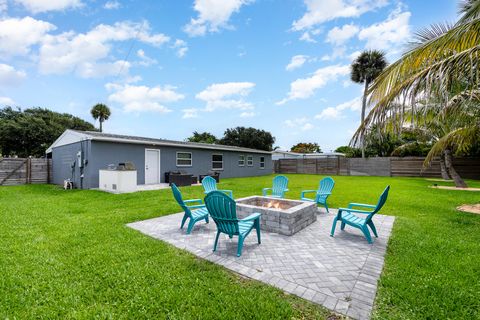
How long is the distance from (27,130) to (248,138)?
1058 inches

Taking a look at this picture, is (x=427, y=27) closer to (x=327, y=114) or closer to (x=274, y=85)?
(x=274, y=85)

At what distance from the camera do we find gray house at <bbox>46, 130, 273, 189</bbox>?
11.0m

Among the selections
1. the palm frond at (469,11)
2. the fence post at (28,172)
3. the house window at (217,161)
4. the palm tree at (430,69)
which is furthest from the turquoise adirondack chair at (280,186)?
the fence post at (28,172)

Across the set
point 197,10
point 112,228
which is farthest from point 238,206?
point 197,10

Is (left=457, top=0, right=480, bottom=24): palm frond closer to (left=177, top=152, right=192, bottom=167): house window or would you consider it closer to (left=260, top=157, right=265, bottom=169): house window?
(left=177, top=152, right=192, bottom=167): house window

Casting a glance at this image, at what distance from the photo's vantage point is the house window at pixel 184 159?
14922mm

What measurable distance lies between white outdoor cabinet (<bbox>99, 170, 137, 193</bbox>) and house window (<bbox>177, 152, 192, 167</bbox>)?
471 centimetres

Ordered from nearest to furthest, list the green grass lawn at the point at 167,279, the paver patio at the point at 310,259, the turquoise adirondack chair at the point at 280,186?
the green grass lawn at the point at 167,279 → the paver patio at the point at 310,259 → the turquoise adirondack chair at the point at 280,186

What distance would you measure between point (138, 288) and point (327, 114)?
55.9ft

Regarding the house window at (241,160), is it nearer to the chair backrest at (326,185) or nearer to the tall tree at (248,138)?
the chair backrest at (326,185)

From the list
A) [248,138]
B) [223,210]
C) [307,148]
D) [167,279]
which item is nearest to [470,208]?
[223,210]

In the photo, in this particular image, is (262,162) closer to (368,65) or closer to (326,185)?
(368,65)

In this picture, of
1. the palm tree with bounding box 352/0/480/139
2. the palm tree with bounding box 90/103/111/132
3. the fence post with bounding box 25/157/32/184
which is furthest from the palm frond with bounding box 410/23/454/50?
the palm tree with bounding box 90/103/111/132

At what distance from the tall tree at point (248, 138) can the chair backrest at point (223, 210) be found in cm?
3407
